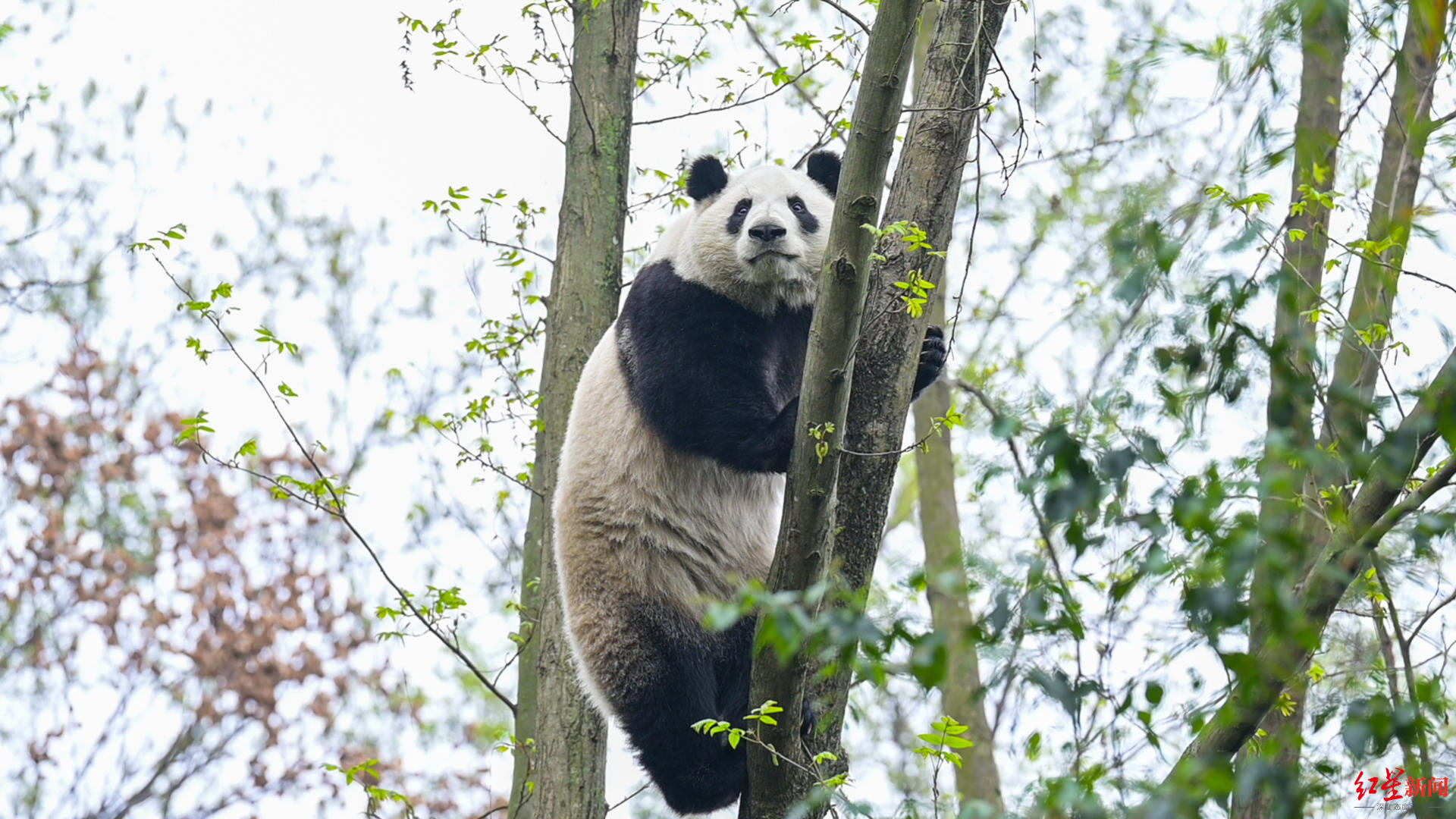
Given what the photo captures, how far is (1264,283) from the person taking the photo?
2484mm

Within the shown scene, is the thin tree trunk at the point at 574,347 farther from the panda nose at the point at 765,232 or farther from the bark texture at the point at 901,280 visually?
the bark texture at the point at 901,280

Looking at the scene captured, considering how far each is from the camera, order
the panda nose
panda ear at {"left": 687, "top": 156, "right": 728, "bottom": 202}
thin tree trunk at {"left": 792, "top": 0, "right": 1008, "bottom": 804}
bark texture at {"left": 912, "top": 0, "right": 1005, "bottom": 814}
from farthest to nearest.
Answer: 1. bark texture at {"left": 912, "top": 0, "right": 1005, "bottom": 814}
2. panda ear at {"left": 687, "top": 156, "right": 728, "bottom": 202}
3. the panda nose
4. thin tree trunk at {"left": 792, "top": 0, "right": 1008, "bottom": 804}

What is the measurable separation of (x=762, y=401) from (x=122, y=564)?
11.6 meters

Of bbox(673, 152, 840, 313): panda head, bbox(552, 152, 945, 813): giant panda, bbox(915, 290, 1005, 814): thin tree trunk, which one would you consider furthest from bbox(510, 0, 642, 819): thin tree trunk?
bbox(915, 290, 1005, 814): thin tree trunk

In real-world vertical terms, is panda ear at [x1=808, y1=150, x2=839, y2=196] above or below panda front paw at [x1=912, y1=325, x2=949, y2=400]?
above

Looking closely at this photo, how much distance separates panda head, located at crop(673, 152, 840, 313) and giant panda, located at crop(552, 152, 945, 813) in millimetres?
10

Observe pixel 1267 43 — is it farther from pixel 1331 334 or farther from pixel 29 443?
pixel 29 443

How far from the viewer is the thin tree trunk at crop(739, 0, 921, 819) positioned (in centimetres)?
380

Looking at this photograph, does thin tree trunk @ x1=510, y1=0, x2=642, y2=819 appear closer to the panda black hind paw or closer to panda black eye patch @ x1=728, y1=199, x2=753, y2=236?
panda black eye patch @ x1=728, y1=199, x2=753, y2=236

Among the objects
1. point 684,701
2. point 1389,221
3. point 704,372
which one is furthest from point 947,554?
point 1389,221

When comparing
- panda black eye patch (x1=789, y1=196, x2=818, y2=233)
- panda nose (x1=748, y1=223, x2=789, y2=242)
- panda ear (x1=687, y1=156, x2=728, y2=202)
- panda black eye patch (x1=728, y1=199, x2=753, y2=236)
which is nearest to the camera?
panda nose (x1=748, y1=223, x2=789, y2=242)

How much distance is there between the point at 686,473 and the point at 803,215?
1.51 meters

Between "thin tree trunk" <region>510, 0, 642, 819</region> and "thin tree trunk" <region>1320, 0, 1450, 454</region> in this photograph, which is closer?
"thin tree trunk" <region>1320, 0, 1450, 454</region>

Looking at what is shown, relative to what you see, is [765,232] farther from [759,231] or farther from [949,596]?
[949,596]
